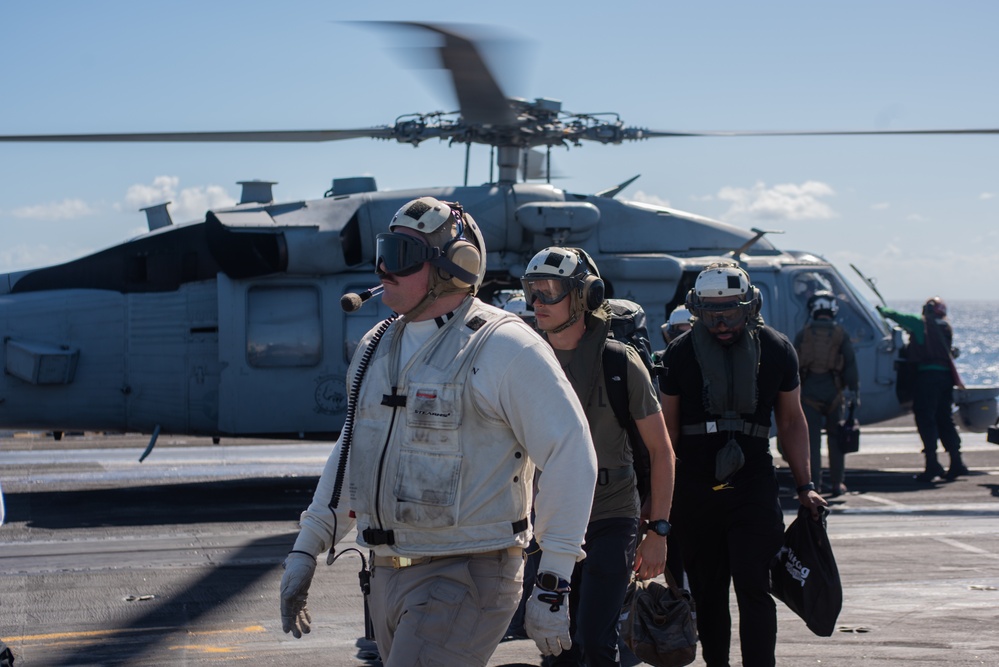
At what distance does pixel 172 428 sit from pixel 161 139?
133 inches

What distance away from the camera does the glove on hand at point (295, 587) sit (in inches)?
140

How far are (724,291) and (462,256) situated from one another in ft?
6.72

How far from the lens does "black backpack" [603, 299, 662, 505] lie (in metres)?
4.89

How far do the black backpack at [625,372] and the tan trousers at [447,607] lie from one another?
59.6 inches

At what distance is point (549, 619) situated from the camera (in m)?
3.21

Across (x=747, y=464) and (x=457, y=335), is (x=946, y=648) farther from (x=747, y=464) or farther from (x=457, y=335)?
(x=457, y=335)

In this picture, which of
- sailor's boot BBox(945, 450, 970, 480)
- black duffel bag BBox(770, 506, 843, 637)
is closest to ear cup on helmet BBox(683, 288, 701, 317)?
black duffel bag BBox(770, 506, 843, 637)

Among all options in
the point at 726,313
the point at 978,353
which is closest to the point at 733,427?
the point at 726,313

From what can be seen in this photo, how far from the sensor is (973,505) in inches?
435

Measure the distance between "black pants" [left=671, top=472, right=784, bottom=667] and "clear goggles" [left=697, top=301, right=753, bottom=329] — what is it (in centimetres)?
72

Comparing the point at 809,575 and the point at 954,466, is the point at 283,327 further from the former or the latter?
the point at 954,466

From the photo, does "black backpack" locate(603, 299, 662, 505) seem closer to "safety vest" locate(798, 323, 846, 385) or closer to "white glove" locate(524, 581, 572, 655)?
"white glove" locate(524, 581, 572, 655)

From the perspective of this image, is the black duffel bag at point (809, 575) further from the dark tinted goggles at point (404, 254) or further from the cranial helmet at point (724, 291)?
the dark tinted goggles at point (404, 254)

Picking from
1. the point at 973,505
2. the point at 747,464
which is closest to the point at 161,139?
the point at 747,464
